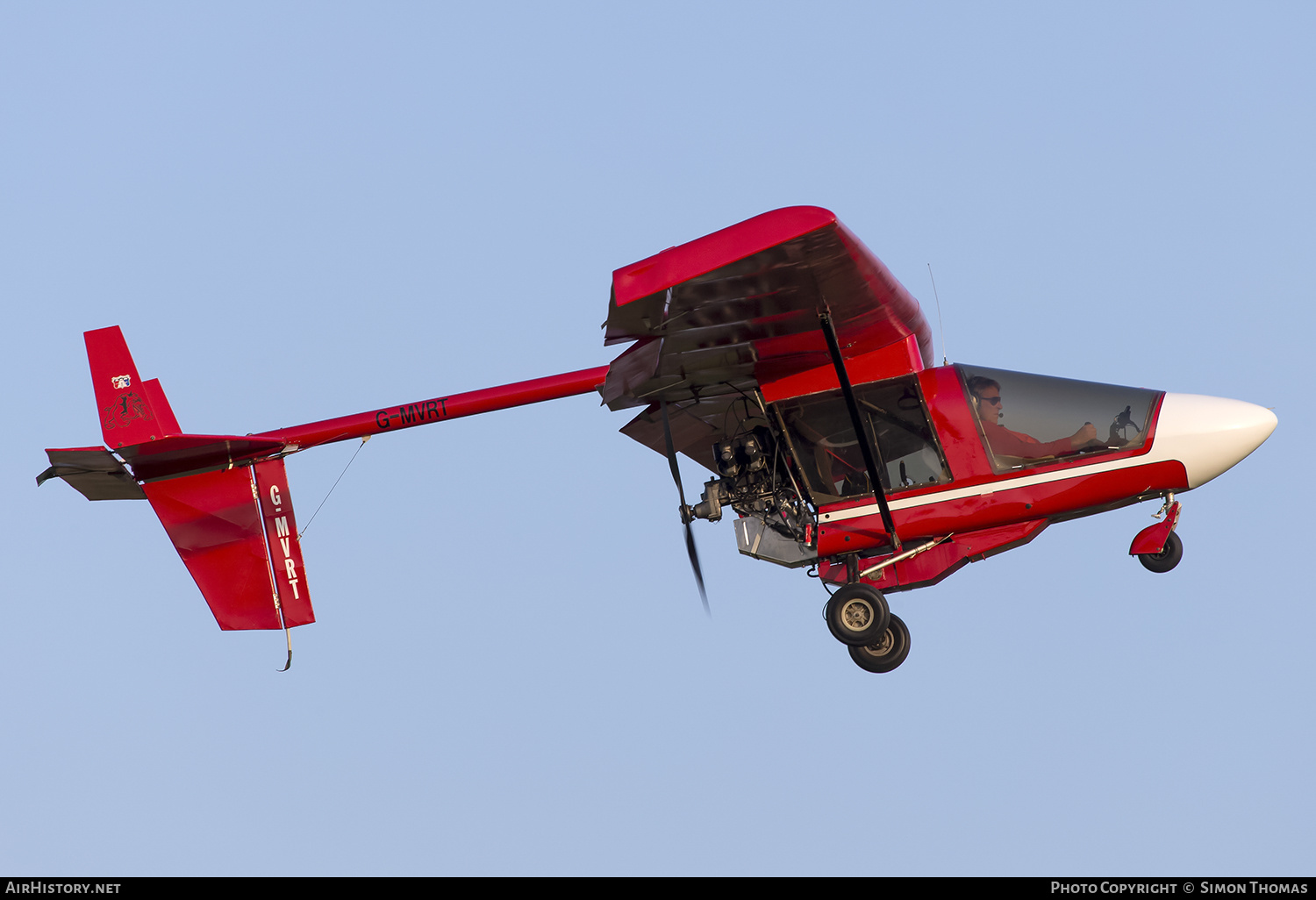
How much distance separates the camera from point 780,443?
43.6 ft

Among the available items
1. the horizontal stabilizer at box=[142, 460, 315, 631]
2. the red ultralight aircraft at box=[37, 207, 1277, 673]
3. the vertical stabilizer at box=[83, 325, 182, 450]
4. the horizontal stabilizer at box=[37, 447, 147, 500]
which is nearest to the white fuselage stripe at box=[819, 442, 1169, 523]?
the red ultralight aircraft at box=[37, 207, 1277, 673]

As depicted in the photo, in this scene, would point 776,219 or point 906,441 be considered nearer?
point 776,219

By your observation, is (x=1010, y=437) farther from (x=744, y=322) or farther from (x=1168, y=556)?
(x=744, y=322)

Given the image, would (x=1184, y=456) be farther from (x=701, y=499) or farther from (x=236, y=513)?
(x=236, y=513)

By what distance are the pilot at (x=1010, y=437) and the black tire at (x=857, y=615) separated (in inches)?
73.3

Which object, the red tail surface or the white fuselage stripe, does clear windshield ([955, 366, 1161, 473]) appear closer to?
the white fuselage stripe

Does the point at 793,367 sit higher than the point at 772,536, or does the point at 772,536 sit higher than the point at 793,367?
the point at 793,367

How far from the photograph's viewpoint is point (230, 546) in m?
14.7

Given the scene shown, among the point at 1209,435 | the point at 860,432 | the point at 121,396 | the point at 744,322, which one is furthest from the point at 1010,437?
the point at 121,396

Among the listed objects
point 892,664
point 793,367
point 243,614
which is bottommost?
point 892,664

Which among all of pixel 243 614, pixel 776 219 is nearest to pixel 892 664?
pixel 776 219

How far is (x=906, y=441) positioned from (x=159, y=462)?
8033mm

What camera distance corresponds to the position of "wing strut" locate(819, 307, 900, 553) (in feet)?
38.4

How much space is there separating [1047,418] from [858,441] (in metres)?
1.84
